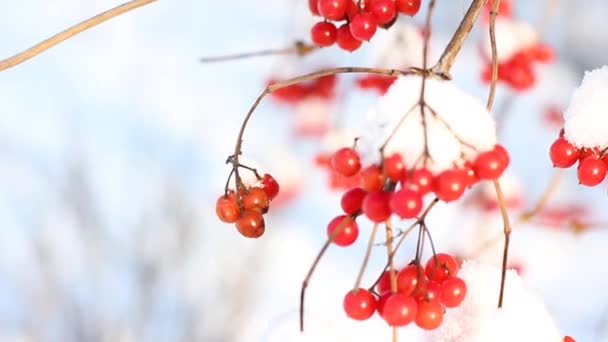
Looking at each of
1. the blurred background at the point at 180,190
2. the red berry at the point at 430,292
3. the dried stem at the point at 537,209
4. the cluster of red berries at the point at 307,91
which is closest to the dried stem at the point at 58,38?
the red berry at the point at 430,292

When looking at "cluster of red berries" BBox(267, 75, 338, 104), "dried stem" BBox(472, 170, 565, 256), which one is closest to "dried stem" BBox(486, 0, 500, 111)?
"dried stem" BBox(472, 170, 565, 256)

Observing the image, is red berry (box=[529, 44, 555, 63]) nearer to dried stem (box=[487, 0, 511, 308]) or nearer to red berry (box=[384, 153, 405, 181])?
dried stem (box=[487, 0, 511, 308])

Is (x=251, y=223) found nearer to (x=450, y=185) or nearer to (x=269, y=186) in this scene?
(x=269, y=186)

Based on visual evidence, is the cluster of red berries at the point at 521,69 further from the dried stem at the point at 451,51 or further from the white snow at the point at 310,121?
the dried stem at the point at 451,51

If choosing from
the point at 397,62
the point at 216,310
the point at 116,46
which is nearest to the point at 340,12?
the point at 397,62

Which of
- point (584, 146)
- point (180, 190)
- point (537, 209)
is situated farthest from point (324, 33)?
point (180, 190)
